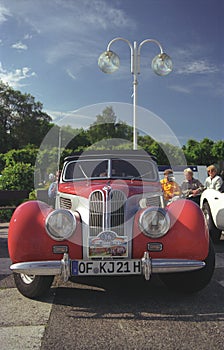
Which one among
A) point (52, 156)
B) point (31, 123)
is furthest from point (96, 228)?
point (31, 123)

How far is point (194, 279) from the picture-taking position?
4.26 m

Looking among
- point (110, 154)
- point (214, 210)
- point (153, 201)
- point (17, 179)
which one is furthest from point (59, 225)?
point (17, 179)

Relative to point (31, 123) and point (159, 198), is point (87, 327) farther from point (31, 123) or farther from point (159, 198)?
point (31, 123)

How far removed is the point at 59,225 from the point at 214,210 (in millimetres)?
4584

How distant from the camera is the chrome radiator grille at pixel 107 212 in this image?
13.8ft

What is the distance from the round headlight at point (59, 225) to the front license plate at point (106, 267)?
31 cm

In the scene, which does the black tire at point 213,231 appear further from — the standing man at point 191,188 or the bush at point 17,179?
the bush at point 17,179

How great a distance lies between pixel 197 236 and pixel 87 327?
57.6 inches

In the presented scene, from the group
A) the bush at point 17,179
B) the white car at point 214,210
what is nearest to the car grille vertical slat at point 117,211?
the white car at point 214,210

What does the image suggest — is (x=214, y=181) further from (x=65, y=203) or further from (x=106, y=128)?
(x=65, y=203)

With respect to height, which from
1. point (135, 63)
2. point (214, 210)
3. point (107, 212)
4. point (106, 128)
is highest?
point (135, 63)

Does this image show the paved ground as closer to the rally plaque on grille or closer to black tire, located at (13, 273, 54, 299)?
black tire, located at (13, 273, 54, 299)

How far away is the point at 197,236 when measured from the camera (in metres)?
4.07

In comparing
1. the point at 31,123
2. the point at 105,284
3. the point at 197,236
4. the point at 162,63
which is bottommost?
the point at 105,284
